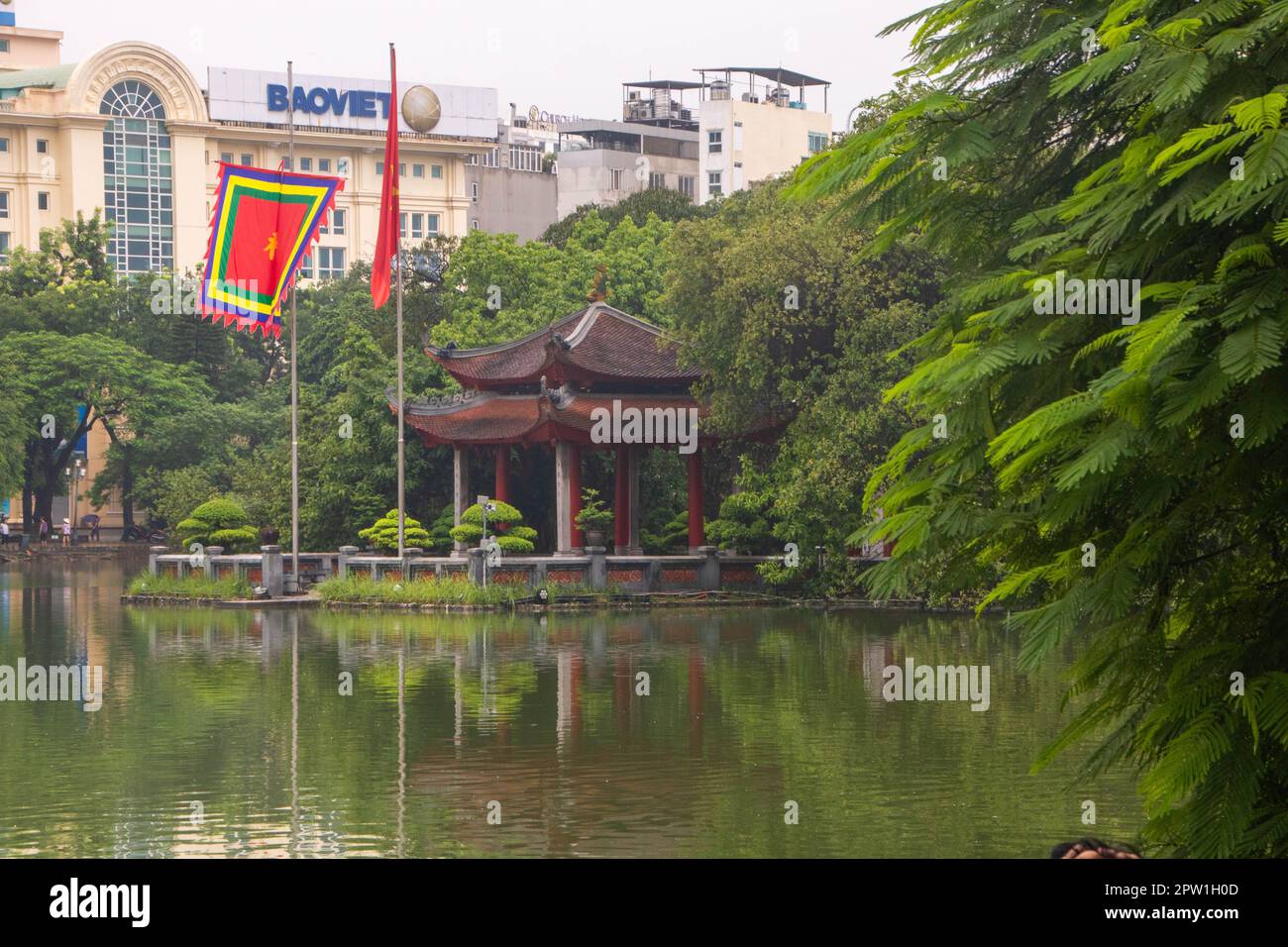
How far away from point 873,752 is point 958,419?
11496 mm

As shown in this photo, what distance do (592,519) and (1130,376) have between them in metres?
36.7

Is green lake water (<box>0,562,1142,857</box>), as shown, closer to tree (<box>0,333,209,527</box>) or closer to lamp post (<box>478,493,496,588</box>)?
lamp post (<box>478,493,496,588</box>)

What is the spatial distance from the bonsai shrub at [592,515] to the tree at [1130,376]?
33085 mm

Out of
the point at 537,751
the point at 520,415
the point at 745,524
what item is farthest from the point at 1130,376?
the point at 520,415

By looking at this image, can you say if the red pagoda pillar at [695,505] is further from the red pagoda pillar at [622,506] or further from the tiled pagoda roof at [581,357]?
the tiled pagoda roof at [581,357]

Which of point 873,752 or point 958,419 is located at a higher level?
point 958,419

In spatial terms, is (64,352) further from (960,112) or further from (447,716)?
(960,112)

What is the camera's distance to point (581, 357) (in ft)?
137

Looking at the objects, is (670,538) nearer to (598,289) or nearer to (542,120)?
(598,289)

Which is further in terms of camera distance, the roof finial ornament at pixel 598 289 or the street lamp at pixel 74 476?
the street lamp at pixel 74 476

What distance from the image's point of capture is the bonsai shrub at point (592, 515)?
4272cm

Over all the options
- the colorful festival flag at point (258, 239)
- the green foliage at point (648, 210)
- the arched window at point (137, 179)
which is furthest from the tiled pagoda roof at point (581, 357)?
the arched window at point (137, 179)
